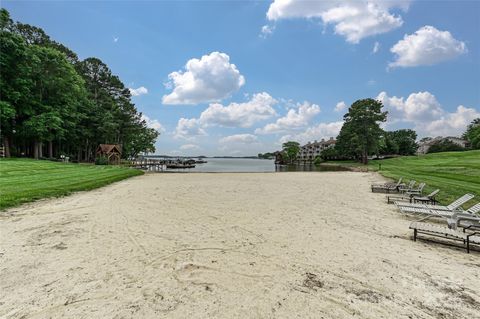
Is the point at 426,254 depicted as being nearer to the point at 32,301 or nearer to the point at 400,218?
the point at 400,218

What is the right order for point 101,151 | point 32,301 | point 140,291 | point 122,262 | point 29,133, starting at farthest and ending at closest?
point 101,151 → point 29,133 → point 122,262 → point 140,291 → point 32,301

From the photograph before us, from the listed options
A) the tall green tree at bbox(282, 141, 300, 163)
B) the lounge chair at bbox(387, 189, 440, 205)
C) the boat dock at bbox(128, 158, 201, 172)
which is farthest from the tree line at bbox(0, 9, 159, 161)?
the tall green tree at bbox(282, 141, 300, 163)

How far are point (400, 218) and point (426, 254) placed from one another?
335 cm

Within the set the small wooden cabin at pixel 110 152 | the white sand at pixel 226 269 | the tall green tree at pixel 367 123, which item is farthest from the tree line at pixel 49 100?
the tall green tree at pixel 367 123

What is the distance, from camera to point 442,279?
13.1 ft

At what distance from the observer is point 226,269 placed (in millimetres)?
4207

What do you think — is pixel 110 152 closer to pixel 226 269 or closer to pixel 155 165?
pixel 155 165

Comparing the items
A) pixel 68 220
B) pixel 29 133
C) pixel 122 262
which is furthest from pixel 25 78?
pixel 122 262

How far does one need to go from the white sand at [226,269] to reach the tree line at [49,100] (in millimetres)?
31835

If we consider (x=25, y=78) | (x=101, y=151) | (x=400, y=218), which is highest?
(x=25, y=78)

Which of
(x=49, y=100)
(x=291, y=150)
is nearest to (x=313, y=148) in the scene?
(x=291, y=150)

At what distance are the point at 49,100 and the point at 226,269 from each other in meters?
43.9

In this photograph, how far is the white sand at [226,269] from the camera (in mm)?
3160

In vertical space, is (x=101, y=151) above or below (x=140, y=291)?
above
